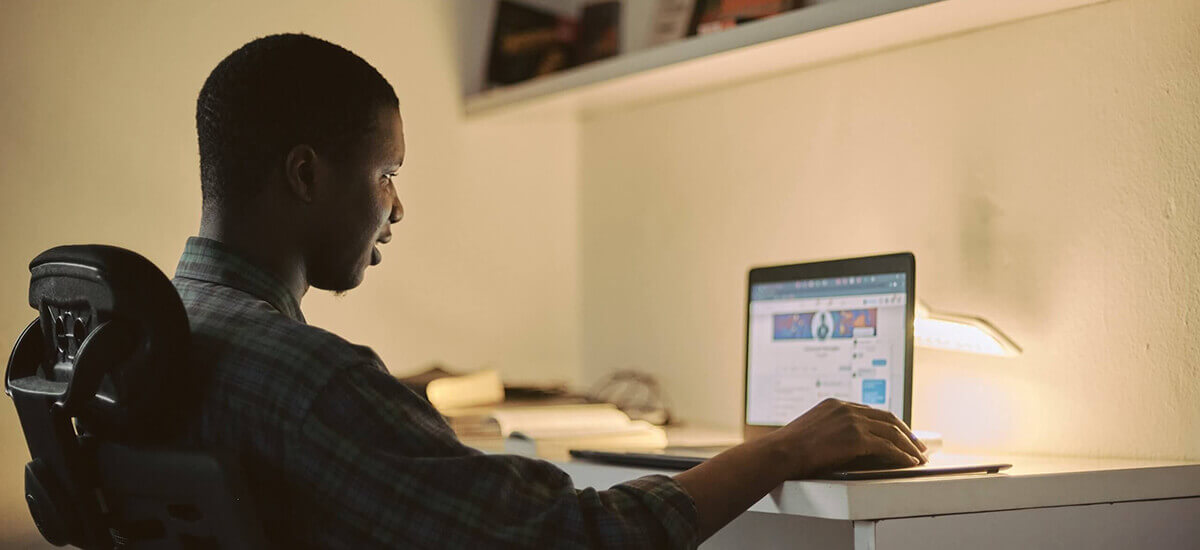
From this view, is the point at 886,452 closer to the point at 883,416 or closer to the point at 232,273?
the point at 883,416

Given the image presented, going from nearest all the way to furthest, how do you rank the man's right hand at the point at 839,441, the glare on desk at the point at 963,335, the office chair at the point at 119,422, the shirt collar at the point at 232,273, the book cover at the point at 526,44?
the office chair at the point at 119,422
the shirt collar at the point at 232,273
the man's right hand at the point at 839,441
the glare on desk at the point at 963,335
the book cover at the point at 526,44

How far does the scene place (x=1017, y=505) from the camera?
120 centimetres

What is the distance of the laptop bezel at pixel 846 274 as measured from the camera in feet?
4.85

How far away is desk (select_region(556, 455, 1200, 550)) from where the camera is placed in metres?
1.10

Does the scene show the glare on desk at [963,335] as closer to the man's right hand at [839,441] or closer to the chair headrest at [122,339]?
the man's right hand at [839,441]

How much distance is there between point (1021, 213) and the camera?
164 cm

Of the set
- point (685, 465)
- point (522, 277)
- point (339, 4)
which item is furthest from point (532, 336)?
point (685, 465)

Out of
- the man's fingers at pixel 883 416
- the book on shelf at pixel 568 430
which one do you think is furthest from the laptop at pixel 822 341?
the man's fingers at pixel 883 416

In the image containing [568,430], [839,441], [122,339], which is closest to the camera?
[122,339]

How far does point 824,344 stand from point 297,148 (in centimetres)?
85

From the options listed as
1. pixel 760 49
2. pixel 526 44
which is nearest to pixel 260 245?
pixel 760 49

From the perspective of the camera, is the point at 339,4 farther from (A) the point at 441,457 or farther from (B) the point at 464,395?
(A) the point at 441,457

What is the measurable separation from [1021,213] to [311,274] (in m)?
1.04

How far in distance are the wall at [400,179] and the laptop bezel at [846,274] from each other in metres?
0.79
